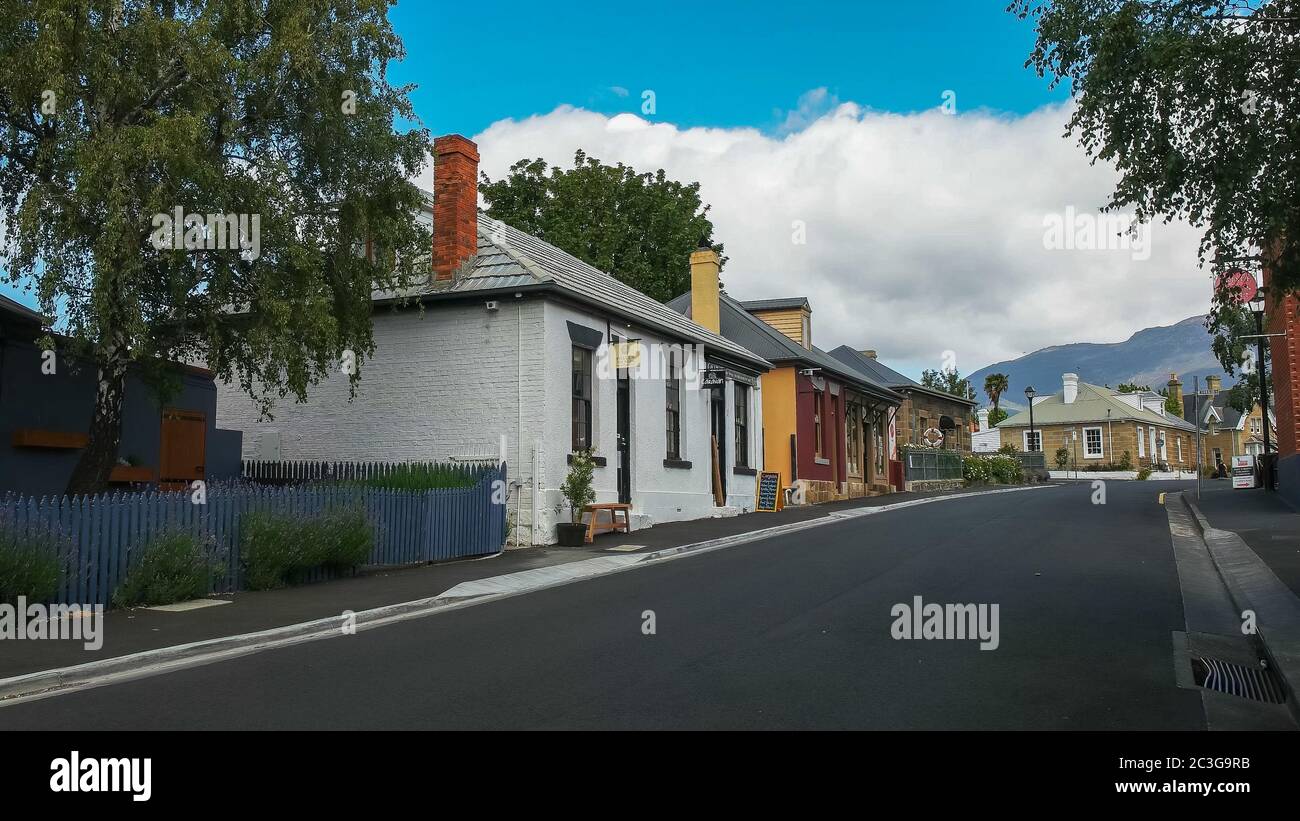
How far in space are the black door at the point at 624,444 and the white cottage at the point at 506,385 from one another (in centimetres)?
3

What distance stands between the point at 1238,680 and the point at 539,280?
12.8m

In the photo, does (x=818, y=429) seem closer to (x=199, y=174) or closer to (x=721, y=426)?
(x=721, y=426)

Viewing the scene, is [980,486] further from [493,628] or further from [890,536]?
[493,628]

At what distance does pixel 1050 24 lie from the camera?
956 cm

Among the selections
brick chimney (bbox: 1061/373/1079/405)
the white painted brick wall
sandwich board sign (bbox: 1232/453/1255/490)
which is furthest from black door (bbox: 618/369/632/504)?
brick chimney (bbox: 1061/373/1079/405)

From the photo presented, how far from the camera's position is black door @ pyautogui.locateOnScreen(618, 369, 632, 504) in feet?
67.5

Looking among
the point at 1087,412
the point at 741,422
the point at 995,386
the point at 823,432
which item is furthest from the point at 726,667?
the point at 995,386

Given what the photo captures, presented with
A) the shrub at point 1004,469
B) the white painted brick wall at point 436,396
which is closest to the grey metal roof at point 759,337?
the white painted brick wall at point 436,396

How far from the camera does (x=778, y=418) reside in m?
31.9

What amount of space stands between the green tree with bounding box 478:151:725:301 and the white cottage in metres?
19.0

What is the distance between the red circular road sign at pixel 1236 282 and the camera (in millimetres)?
9891

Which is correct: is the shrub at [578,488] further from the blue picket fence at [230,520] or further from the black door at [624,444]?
the black door at [624,444]
